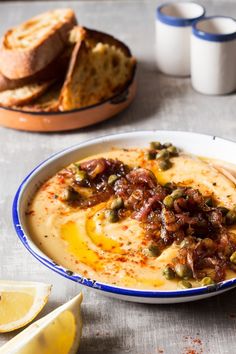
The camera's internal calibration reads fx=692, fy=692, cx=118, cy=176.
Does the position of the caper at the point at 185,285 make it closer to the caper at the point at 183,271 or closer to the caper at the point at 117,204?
the caper at the point at 183,271

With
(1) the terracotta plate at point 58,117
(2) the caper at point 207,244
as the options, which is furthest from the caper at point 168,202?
(1) the terracotta plate at point 58,117

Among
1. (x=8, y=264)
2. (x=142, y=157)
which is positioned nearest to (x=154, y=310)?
(x=8, y=264)

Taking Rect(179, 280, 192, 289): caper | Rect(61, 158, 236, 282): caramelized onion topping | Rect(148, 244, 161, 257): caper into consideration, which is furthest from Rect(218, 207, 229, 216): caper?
Rect(179, 280, 192, 289): caper

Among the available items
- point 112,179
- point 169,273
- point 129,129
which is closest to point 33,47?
point 129,129

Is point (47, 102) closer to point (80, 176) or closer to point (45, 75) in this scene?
point (45, 75)

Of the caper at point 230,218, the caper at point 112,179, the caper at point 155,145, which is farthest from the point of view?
the caper at point 155,145

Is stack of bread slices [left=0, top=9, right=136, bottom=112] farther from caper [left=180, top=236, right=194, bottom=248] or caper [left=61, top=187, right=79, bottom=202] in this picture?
caper [left=180, top=236, right=194, bottom=248]
